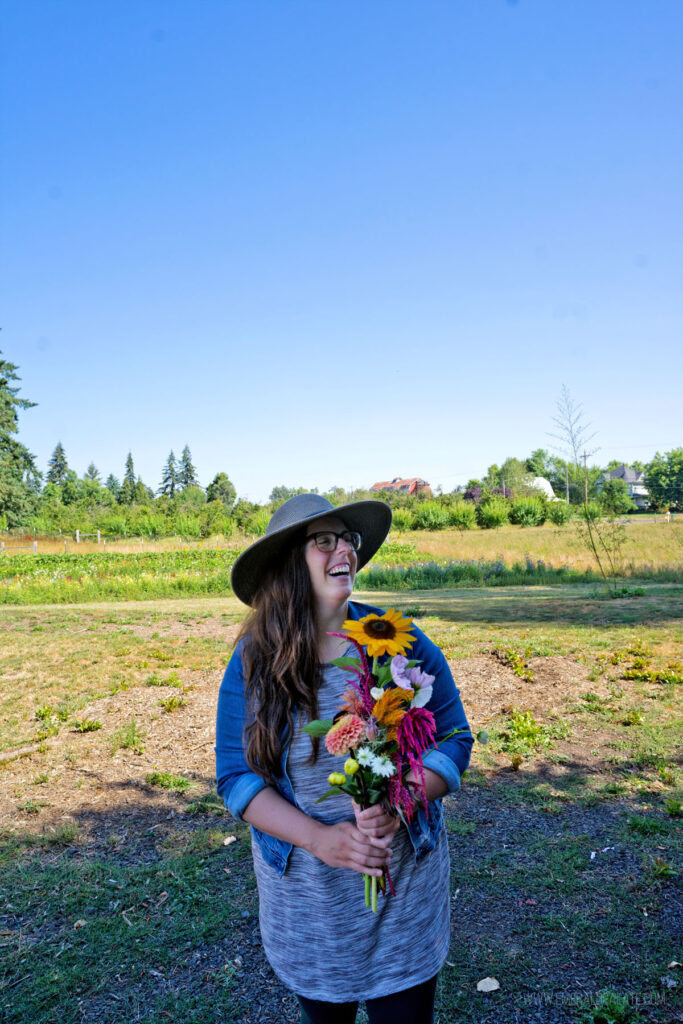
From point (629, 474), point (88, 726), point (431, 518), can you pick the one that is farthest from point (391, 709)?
point (629, 474)

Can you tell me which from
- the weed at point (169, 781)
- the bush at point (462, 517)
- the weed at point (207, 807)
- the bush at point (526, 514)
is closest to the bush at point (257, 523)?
the bush at point (462, 517)

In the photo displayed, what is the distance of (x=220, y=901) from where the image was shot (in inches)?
143

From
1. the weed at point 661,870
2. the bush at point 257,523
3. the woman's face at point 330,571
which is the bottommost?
the weed at point 661,870

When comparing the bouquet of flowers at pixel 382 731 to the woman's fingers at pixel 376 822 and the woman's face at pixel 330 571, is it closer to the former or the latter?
the woman's fingers at pixel 376 822

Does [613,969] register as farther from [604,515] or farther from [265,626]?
[604,515]

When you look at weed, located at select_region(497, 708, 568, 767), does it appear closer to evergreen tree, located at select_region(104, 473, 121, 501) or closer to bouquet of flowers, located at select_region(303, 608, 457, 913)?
bouquet of flowers, located at select_region(303, 608, 457, 913)

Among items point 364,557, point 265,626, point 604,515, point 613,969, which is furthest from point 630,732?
point 604,515

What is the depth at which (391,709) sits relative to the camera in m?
1.38

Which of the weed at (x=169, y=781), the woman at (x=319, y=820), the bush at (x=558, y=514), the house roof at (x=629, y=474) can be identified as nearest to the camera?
the woman at (x=319, y=820)

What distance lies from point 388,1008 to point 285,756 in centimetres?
61

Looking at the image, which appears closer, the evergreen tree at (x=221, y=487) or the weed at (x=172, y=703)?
the weed at (x=172, y=703)

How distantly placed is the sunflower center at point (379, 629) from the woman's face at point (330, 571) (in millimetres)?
298

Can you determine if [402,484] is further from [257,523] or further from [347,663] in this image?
[347,663]

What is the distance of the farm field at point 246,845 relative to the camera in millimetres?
2969
